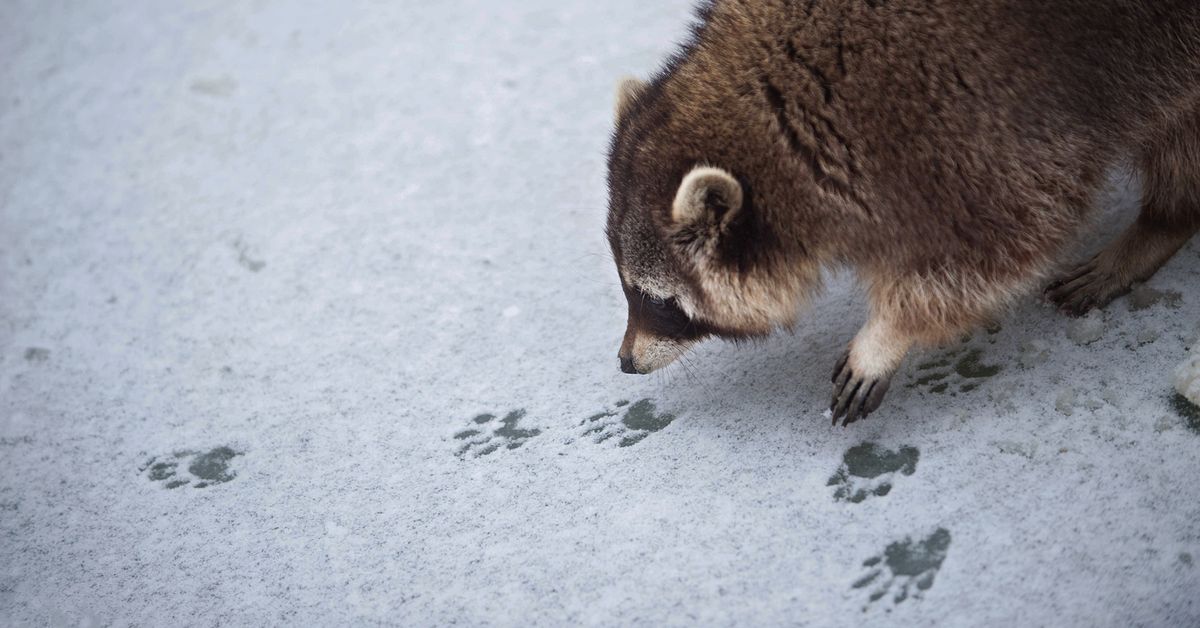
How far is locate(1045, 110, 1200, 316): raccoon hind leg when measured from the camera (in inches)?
108

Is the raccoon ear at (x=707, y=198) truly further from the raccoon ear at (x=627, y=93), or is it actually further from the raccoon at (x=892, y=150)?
the raccoon ear at (x=627, y=93)

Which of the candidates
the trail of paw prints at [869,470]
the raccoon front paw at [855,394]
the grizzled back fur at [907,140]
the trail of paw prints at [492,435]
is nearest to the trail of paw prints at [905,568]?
the trail of paw prints at [869,470]

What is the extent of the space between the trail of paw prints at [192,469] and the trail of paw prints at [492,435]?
27.4 inches

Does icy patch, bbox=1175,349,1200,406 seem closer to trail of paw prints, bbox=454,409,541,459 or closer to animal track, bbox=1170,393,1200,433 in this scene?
animal track, bbox=1170,393,1200,433

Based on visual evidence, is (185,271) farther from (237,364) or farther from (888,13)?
(888,13)

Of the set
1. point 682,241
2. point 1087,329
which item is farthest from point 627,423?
point 1087,329

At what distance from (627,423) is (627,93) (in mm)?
944

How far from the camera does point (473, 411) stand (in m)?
3.07

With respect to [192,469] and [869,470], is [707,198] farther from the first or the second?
[192,469]

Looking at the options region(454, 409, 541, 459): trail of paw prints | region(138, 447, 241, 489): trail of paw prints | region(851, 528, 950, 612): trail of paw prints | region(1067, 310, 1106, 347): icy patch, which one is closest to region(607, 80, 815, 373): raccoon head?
region(454, 409, 541, 459): trail of paw prints

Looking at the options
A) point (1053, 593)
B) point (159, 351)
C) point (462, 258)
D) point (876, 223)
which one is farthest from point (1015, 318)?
point (159, 351)

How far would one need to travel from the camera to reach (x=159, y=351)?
11.5 ft

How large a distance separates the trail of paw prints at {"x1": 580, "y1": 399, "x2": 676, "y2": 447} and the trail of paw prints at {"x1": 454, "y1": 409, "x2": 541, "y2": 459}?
0.17m

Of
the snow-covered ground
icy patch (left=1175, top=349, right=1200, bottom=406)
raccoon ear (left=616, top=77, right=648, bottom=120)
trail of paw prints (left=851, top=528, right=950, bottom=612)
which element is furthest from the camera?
raccoon ear (left=616, top=77, right=648, bottom=120)
